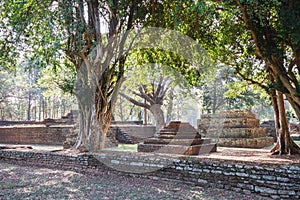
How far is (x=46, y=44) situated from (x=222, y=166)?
582 cm

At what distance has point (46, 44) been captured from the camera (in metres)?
8.05

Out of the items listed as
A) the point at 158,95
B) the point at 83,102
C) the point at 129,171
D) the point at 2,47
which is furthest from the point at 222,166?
the point at 158,95

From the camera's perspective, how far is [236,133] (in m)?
14.1

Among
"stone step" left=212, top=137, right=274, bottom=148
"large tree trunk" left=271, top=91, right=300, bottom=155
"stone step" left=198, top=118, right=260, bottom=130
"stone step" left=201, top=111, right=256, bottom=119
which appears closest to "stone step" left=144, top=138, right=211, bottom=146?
"large tree trunk" left=271, top=91, right=300, bottom=155

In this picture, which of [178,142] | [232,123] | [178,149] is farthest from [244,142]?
[178,149]

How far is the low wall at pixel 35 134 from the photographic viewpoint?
1742cm

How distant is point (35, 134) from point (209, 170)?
15.5m

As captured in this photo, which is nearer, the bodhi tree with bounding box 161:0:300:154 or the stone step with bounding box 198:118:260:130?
the bodhi tree with bounding box 161:0:300:154

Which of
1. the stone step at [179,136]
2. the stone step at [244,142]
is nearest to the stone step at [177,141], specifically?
the stone step at [179,136]

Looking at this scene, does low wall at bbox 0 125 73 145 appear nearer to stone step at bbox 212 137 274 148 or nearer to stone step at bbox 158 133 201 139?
stone step at bbox 158 133 201 139

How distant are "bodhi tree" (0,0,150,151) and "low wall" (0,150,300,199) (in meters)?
1.48

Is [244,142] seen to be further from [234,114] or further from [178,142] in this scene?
[178,142]

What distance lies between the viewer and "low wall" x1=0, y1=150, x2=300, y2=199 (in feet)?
17.1

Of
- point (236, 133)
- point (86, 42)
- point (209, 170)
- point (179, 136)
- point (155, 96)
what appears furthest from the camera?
point (155, 96)
